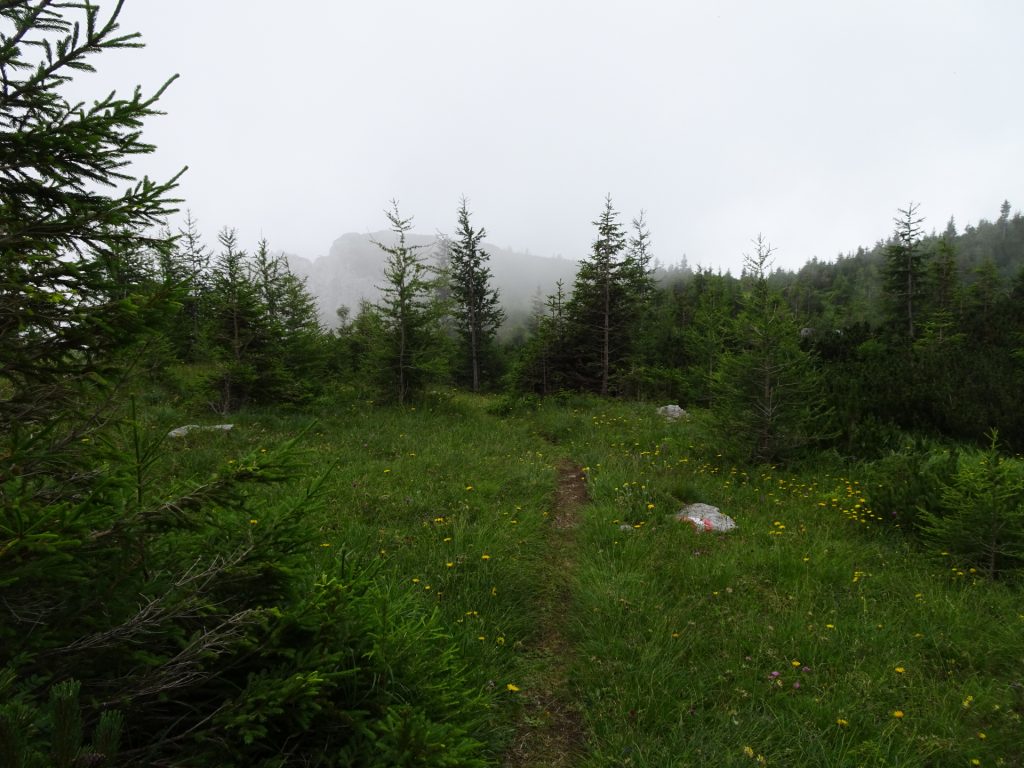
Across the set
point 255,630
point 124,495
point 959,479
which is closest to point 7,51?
point 124,495

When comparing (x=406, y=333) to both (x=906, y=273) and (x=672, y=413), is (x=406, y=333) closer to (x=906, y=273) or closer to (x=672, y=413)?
(x=672, y=413)

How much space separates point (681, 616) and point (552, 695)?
4.98 feet

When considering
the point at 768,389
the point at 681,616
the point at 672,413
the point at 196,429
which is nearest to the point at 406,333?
the point at 196,429

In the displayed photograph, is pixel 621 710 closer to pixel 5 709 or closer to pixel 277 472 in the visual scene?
pixel 277 472

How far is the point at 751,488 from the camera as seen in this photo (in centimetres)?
766

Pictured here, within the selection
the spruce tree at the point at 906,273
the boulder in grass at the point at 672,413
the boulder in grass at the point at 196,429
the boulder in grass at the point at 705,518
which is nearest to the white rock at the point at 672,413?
the boulder in grass at the point at 672,413

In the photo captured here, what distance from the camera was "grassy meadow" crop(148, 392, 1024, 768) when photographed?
2.94m

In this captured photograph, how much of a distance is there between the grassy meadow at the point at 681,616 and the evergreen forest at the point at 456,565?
31mm

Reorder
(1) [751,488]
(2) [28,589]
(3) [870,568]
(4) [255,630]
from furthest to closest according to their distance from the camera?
(1) [751,488]
(3) [870,568]
(4) [255,630]
(2) [28,589]

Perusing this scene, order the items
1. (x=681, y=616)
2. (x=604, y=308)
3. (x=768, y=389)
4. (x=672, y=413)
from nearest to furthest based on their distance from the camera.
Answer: (x=681, y=616)
(x=768, y=389)
(x=672, y=413)
(x=604, y=308)

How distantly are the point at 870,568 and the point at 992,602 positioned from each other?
969 millimetres

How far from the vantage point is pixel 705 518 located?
6.42 metres

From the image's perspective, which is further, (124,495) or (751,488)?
(751,488)

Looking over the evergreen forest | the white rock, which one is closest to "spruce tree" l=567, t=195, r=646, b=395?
the white rock
